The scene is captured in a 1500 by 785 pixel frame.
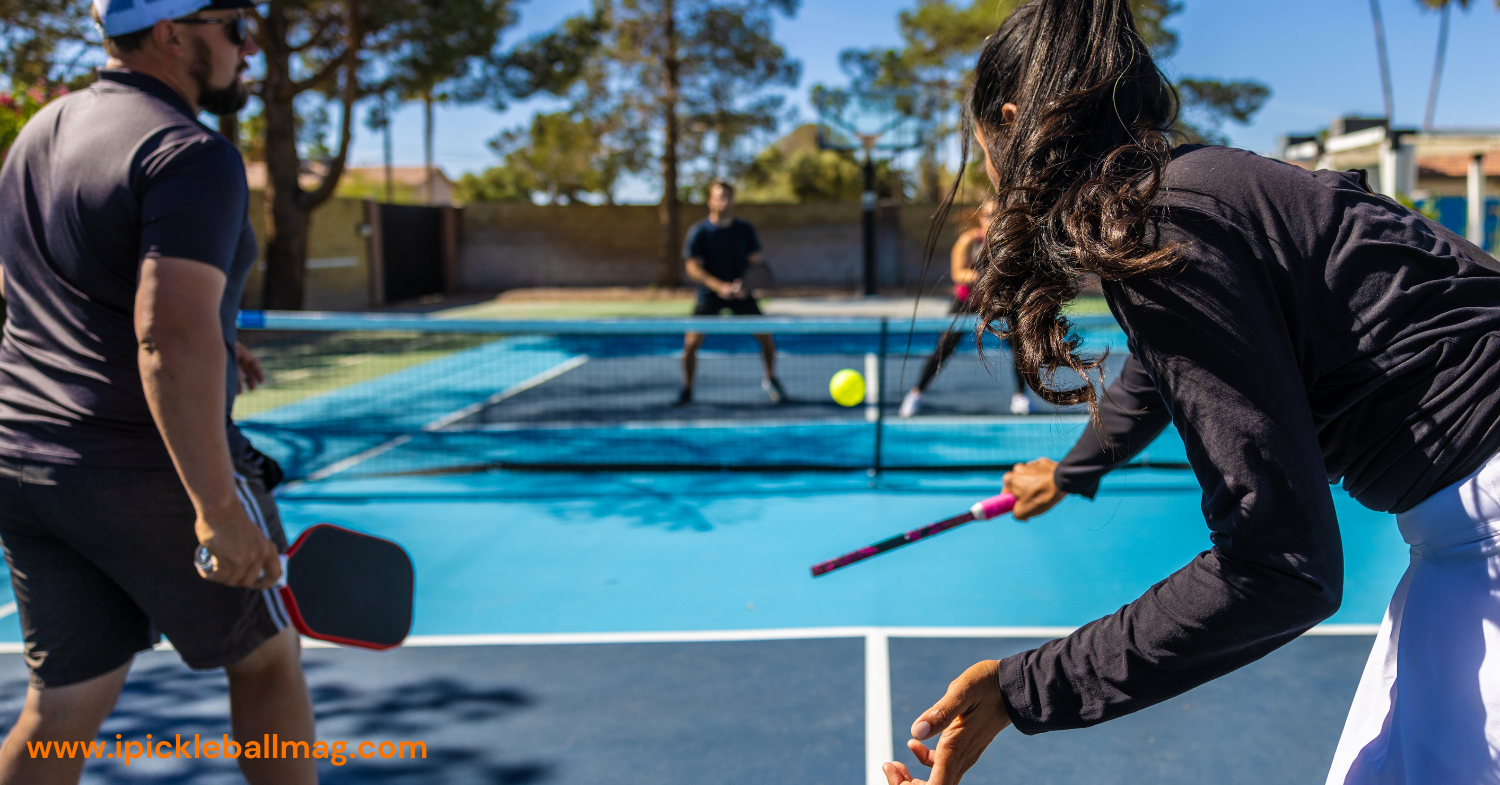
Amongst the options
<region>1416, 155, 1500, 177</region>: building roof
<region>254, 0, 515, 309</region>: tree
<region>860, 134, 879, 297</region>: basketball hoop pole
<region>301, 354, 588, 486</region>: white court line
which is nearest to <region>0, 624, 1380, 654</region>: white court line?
<region>301, 354, 588, 486</region>: white court line

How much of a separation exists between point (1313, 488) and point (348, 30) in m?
19.2

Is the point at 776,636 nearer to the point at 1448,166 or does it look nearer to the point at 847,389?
the point at 847,389

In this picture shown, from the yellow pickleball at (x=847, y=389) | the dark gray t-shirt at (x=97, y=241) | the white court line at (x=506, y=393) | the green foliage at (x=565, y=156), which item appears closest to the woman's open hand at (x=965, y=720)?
the dark gray t-shirt at (x=97, y=241)

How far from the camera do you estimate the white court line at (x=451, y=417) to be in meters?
6.46

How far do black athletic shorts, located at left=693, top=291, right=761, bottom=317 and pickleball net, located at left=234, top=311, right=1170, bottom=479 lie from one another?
75 cm

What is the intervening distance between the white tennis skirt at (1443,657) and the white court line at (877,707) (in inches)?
57.2

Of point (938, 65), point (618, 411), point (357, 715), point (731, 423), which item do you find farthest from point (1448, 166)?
point (357, 715)

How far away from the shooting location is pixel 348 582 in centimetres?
245

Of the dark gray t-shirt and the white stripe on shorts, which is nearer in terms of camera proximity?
the dark gray t-shirt

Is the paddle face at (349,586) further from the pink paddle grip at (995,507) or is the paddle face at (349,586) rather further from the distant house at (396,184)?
the distant house at (396,184)

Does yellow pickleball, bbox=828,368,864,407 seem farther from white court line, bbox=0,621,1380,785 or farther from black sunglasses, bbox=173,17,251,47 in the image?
black sunglasses, bbox=173,17,251,47

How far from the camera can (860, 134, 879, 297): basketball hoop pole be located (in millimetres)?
21844

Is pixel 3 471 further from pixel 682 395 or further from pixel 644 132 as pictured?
pixel 644 132

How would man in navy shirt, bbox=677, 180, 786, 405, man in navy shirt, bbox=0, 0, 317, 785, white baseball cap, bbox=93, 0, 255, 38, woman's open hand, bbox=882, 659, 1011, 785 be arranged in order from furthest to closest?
1. man in navy shirt, bbox=677, 180, 786, 405
2. white baseball cap, bbox=93, 0, 255, 38
3. man in navy shirt, bbox=0, 0, 317, 785
4. woman's open hand, bbox=882, 659, 1011, 785
